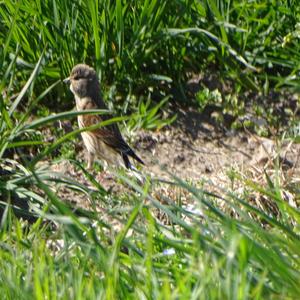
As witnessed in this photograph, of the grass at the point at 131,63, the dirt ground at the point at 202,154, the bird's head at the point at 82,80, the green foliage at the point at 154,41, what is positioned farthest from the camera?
the green foliage at the point at 154,41

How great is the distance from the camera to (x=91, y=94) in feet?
23.7

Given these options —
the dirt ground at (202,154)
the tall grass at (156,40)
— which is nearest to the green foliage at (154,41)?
the tall grass at (156,40)

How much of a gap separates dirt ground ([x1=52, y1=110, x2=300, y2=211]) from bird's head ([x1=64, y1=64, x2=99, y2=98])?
1.42 feet

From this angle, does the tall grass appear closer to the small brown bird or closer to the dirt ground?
the small brown bird

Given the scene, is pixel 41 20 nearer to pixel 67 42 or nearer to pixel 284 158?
pixel 67 42

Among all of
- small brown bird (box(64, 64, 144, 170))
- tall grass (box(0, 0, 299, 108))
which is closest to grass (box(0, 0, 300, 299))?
tall grass (box(0, 0, 299, 108))

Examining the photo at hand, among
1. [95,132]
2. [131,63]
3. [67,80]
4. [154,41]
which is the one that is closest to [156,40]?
[154,41]

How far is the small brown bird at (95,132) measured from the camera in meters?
7.12

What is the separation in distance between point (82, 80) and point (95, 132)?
75 cm

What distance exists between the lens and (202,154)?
24.1ft

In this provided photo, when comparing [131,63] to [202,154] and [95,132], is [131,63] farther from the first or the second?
[202,154]

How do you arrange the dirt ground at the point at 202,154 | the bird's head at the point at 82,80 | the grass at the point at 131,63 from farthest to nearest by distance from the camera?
the bird's head at the point at 82,80 < the dirt ground at the point at 202,154 < the grass at the point at 131,63

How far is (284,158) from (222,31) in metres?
1.06

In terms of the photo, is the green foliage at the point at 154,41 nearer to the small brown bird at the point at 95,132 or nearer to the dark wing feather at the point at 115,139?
the small brown bird at the point at 95,132
